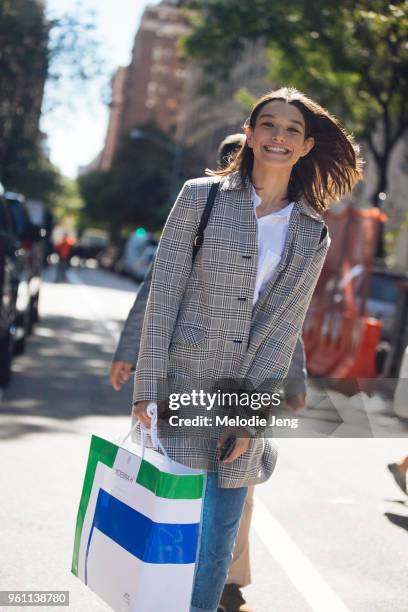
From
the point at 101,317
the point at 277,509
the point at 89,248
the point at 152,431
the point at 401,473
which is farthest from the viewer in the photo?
the point at 89,248

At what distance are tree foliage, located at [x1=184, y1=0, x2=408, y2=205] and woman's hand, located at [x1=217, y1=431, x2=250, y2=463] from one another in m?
18.1

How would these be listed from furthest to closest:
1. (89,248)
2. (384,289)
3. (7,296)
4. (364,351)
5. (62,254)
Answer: (89,248) → (62,254) → (384,289) → (364,351) → (7,296)

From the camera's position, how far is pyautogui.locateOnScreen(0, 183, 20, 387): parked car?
1145 cm

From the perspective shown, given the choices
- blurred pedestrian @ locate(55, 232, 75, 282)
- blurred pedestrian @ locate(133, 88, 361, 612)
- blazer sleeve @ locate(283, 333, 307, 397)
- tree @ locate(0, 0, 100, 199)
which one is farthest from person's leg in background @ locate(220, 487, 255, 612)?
blurred pedestrian @ locate(55, 232, 75, 282)

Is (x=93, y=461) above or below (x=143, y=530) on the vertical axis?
above

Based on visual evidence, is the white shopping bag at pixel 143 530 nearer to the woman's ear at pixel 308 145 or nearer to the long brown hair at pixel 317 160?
the long brown hair at pixel 317 160

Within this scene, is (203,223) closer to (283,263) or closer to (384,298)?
(283,263)

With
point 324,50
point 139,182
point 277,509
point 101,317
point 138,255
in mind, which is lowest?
point 138,255

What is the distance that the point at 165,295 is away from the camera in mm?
3816

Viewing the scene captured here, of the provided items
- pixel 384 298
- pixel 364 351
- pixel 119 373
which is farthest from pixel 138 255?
pixel 119 373

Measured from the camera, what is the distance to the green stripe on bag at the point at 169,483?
3.45 m

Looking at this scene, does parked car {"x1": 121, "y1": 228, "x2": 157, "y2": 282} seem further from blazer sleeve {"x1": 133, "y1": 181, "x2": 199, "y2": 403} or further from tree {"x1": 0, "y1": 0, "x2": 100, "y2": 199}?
blazer sleeve {"x1": 133, "y1": 181, "x2": 199, "y2": 403}

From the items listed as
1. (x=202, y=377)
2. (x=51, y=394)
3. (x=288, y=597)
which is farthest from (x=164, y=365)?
(x=51, y=394)

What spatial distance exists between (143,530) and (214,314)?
716 millimetres
